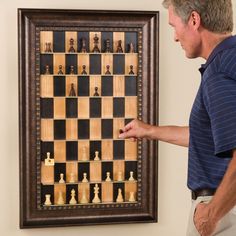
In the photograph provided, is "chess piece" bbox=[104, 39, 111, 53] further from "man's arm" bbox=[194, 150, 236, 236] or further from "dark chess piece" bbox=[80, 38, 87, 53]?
"man's arm" bbox=[194, 150, 236, 236]

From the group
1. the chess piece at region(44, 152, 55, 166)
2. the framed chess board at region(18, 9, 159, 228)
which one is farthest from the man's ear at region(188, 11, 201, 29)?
the chess piece at region(44, 152, 55, 166)

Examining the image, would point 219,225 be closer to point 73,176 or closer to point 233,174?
point 233,174

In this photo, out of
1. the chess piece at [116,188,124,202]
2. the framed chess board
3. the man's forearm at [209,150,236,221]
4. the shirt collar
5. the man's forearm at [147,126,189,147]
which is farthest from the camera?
the chess piece at [116,188,124,202]

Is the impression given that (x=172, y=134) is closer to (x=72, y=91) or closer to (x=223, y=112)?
(x=72, y=91)

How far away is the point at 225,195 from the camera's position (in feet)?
5.15

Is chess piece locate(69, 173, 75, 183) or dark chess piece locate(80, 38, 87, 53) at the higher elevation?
dark chess piece locate(80, 38, 87, 53)

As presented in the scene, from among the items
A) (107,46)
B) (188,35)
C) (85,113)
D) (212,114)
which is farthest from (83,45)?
(212,114)

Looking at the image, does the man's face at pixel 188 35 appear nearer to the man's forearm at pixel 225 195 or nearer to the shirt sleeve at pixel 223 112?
the shirt sleeve at pixel 223 112

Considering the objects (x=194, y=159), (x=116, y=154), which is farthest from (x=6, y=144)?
(x=194, y=159)

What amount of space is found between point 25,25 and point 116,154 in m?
0.82

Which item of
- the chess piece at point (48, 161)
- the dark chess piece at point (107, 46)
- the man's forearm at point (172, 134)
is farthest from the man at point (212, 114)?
the chess piece at point (48, 161)

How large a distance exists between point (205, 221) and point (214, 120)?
31 centimetres

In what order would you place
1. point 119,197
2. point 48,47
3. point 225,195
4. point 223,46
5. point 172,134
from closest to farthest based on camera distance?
1. point 225,195
2. point 223,46
3. point 172,134
4. point 48,47
5. point 119,197

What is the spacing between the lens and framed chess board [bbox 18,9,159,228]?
2.75 metres
